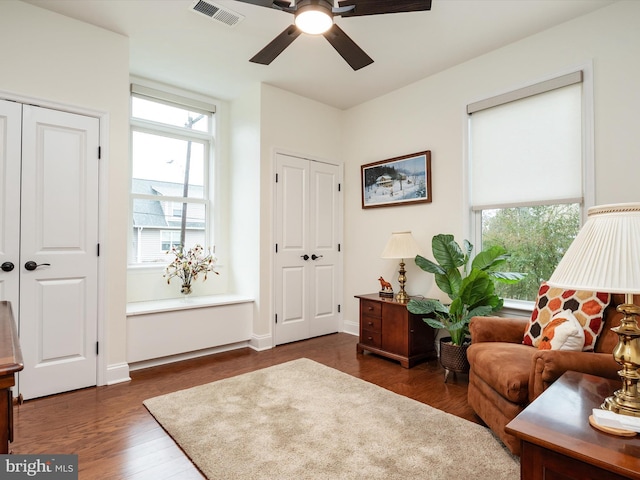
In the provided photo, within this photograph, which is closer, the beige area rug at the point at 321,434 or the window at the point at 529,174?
the beige area rug at the point at 321,434

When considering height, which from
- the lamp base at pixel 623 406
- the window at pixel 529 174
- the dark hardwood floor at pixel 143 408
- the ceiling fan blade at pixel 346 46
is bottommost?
the dark hardwood floor at pixel 143 408

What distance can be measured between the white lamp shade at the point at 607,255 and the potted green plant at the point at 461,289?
71.8 inches

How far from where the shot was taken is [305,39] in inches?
127

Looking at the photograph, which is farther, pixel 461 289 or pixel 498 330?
pixel 461 289

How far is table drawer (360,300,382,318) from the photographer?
378 centimetres

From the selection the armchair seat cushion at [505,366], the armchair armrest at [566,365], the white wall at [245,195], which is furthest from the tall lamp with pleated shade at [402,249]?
the armchair armrest at [566,365]

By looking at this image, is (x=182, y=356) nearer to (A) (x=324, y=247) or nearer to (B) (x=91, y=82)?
(A) (x=324, y=247)

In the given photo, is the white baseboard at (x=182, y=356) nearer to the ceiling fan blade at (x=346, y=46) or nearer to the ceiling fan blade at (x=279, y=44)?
the ceiling fan blade at (x=279, y=44)

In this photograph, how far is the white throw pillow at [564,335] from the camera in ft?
6.51

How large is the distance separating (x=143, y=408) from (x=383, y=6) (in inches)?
118

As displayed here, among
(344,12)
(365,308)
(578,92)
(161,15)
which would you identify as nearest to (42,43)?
(161,15)

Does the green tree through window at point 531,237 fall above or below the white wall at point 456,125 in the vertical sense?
below

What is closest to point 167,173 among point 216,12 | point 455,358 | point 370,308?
point 216,12

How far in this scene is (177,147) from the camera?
14.2 feet
